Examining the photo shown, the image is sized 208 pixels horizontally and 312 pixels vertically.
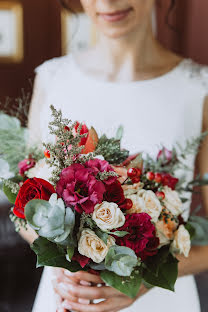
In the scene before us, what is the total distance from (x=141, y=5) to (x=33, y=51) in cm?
75

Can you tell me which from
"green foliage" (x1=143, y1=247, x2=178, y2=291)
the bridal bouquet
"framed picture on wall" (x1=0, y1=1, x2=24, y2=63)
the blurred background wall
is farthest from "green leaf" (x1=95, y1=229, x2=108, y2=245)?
"framed picture on wall" (x1=0, y1=1, x2=24, y2=63)

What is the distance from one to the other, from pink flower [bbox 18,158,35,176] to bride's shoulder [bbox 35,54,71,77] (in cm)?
47

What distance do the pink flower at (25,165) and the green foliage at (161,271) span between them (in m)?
0.25

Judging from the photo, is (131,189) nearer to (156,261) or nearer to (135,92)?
(156,261)

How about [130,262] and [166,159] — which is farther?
[166,159]

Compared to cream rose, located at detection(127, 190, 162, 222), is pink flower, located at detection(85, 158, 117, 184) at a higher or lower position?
higher

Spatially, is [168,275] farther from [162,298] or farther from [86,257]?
[162,298]

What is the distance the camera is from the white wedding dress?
2.92ft

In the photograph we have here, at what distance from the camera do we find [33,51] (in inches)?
57.6

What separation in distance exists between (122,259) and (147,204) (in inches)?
3.8

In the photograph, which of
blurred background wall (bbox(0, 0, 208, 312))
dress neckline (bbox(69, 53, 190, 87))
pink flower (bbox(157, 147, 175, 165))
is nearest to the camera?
pink flower (bbox(157, 147, 175, 165))

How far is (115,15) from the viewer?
802 millimetres

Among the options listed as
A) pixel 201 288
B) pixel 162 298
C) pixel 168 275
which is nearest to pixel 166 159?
pixel 168 275

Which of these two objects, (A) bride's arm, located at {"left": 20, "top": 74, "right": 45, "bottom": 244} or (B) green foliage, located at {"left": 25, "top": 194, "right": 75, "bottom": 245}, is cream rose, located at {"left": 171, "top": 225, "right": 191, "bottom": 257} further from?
(A) bride's arm, located at {"left": 20, "top": 74, "right": 45, "bottom": 244}
